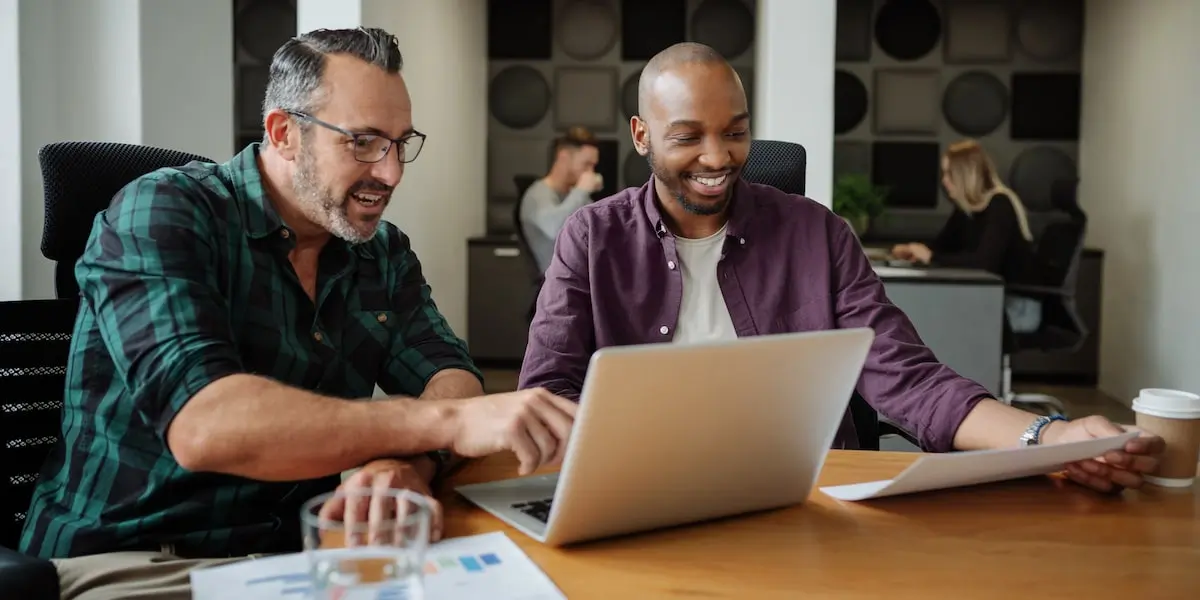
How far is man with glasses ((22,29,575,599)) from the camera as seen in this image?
1165 mm

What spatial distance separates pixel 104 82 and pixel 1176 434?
10.3ft

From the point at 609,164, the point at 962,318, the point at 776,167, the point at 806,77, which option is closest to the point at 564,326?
the point at 776,167

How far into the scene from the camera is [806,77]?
386 cm

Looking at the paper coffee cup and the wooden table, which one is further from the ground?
the paper coffee cup

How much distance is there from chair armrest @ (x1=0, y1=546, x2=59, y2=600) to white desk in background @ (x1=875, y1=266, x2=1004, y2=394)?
150 inches

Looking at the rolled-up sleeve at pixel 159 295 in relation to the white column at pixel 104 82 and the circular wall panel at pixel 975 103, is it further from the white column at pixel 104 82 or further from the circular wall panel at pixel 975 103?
the circular wall panel at pixel 975 103

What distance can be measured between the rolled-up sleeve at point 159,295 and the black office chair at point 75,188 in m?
0.16

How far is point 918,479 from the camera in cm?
116

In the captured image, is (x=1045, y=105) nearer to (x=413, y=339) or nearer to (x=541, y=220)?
(x=541, y=220)

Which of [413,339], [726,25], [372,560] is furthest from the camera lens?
[726,25]

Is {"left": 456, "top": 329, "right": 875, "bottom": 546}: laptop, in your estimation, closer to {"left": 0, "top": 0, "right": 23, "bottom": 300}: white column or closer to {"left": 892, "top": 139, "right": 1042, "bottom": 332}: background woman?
{"left": 0, "top": 0, "right": 23, "bottom": 300}: white column

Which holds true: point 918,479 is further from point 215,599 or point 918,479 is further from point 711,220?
point 711,220

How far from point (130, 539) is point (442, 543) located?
0.55 m

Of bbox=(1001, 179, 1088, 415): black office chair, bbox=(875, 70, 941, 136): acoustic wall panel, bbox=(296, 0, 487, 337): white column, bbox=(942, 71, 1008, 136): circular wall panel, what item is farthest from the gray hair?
bbox=(942, 71, 1008, 136): circular wall panel
